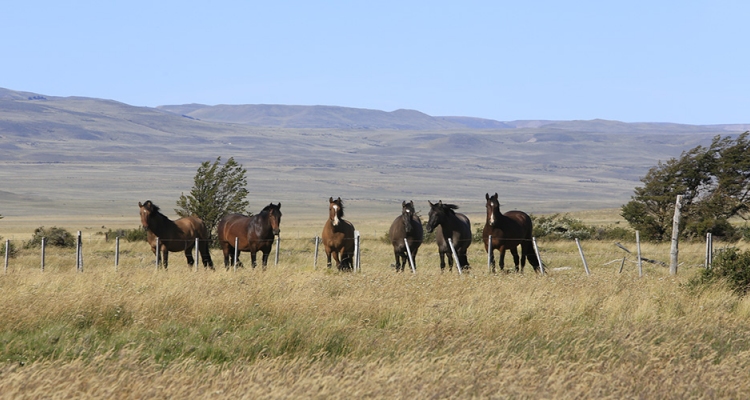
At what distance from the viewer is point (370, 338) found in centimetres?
992

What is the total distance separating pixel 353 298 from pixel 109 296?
2.94 metres

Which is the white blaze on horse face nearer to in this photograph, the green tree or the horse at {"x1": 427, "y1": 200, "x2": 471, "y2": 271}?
the horse at {"x1": 427, "y1": 200, "x2": 471, "y2": 271}

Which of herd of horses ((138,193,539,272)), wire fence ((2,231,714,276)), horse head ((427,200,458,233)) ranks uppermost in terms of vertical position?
horse head ((427,200,458,233))

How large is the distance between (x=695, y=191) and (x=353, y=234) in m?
22.7

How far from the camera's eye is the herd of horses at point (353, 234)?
21250 millimetres

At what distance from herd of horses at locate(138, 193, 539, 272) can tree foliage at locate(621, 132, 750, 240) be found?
58.8 ft

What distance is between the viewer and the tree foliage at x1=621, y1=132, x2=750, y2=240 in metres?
38.6

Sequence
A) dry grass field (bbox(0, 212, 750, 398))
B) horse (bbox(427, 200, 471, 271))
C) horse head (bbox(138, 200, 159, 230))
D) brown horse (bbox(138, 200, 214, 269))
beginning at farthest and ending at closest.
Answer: brown horse (bbox(138, 200, 214, 269)) → horse head (bbox(138, 200, 159, 230)) → horse (bbox(427, 200, 471, 271)) → dry grass field (bbox(0, 212, 750, 398))

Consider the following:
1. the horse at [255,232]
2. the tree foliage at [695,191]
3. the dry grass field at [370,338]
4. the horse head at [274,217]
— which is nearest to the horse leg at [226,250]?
the horse at [255,232]

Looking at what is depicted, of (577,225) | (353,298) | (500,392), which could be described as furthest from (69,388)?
(577,225)

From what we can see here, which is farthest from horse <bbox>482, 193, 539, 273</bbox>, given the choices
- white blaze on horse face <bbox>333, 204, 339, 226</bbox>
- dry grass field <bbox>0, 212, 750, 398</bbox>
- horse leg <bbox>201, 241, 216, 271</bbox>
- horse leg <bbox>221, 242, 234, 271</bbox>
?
horse leg <bbox>201, 241, 216, 271</bbox>

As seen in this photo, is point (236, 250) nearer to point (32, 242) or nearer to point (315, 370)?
A: point (315, 370)

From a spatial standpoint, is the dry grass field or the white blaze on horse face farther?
the white blaze on horse face

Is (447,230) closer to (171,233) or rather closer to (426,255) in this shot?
(171,233)
